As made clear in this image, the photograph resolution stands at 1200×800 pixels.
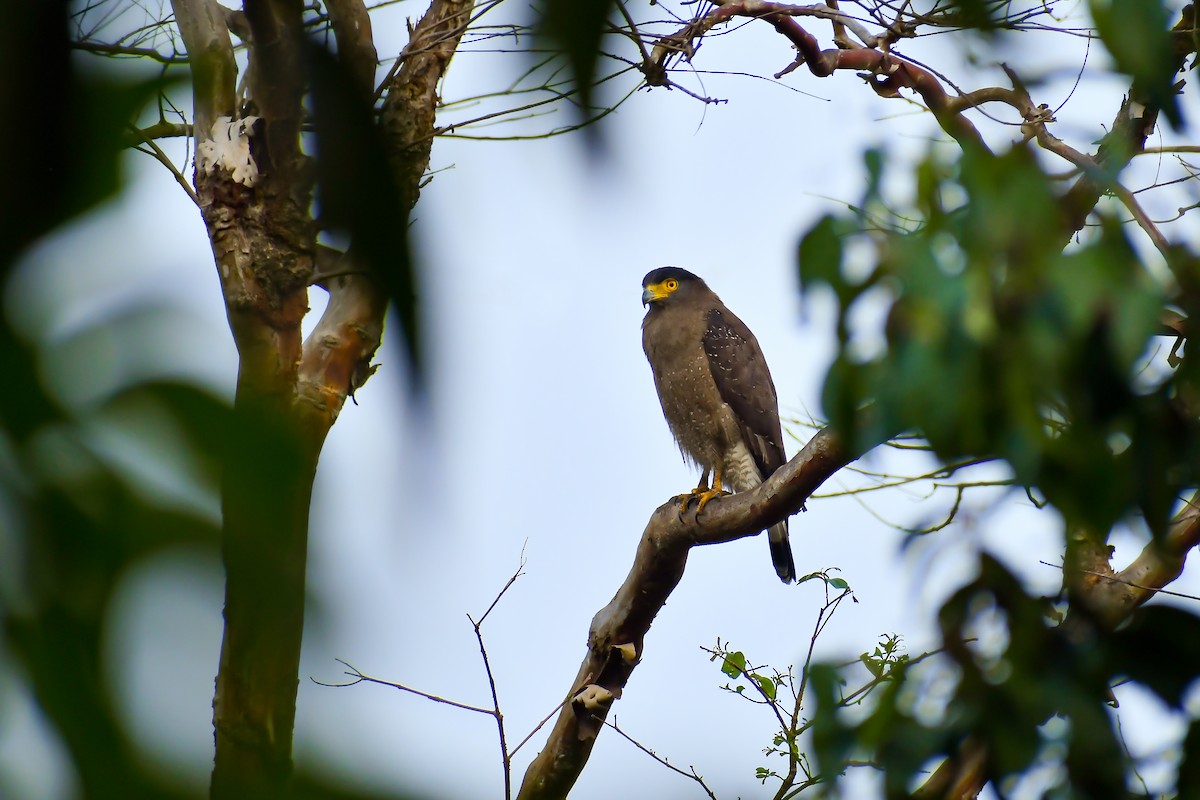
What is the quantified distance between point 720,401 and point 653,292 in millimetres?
1058

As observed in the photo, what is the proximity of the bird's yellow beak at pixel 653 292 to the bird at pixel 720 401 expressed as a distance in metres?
0.28

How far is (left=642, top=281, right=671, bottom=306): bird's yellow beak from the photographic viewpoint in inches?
271

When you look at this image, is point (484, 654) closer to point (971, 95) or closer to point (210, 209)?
point (210, 209)

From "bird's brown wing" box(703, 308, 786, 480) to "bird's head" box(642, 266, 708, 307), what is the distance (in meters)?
0.50

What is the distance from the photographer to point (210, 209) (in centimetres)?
216

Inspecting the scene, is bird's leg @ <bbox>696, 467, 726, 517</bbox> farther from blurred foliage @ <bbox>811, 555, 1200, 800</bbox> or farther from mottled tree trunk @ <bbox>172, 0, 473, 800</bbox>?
mottled tree trunk @ <bbox>172, 0, 473, 800</bbox>

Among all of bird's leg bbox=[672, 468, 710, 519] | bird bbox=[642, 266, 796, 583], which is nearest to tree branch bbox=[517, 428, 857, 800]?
bird's leg bbox=[672, 468, 710, 519]

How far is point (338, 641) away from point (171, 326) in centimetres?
13

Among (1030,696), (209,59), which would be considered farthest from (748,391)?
(209,59)

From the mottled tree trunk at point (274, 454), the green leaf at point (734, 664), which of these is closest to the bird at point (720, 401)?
the green leaf at point (734, 664)

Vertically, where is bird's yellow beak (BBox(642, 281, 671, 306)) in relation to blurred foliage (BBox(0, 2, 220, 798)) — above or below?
above

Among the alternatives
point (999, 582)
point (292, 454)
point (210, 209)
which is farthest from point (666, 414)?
point (292, 454)

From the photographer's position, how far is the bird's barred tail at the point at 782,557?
6.36m

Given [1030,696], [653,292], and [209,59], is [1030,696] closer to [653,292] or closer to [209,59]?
[209,59]
